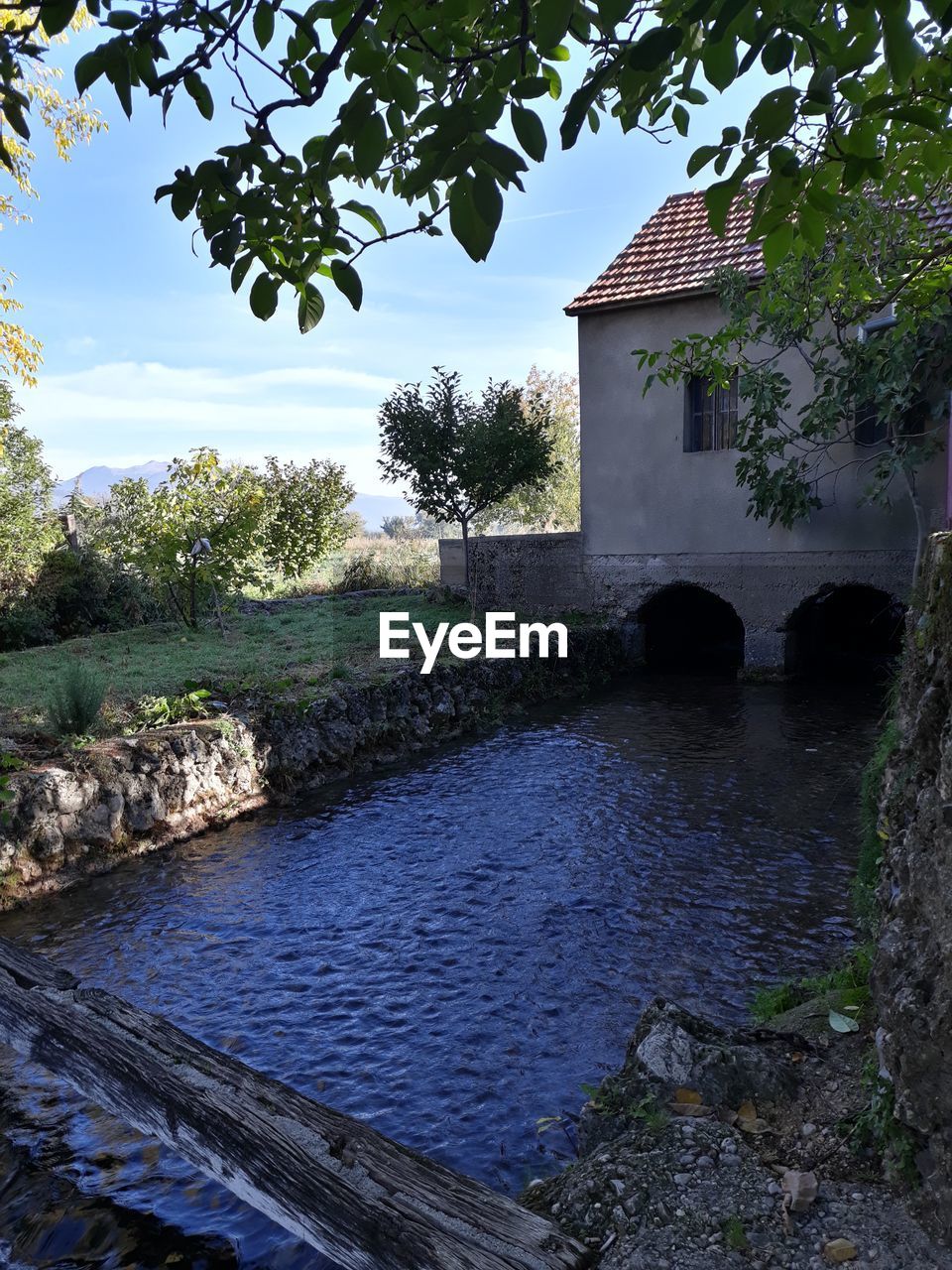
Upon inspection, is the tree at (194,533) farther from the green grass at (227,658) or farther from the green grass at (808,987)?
the green grass at (808,987)

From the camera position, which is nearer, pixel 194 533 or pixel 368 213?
pixel 368 213

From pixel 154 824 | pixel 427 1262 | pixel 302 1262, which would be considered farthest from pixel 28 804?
pixel 427 1262

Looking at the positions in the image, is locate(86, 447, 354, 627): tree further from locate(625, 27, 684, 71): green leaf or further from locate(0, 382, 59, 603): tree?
locate(625, 27, 684, 71): green leaf

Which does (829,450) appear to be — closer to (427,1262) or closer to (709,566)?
(709,566)

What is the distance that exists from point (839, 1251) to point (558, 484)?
36264 millimetres

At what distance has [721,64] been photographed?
79.1 inches

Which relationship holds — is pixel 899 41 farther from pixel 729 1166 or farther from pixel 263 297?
pixel 729 1166

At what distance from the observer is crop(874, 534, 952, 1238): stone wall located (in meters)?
2.60

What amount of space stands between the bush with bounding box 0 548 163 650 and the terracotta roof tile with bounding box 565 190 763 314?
988 centimetres

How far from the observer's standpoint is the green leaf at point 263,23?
2.52m

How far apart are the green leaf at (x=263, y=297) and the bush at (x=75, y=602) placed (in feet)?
50.4

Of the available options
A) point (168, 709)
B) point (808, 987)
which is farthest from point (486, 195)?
point (168, 709)

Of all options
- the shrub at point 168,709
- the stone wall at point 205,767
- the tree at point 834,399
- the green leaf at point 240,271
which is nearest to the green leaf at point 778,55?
the green leaf at point 240,271

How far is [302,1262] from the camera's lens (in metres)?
3.47
